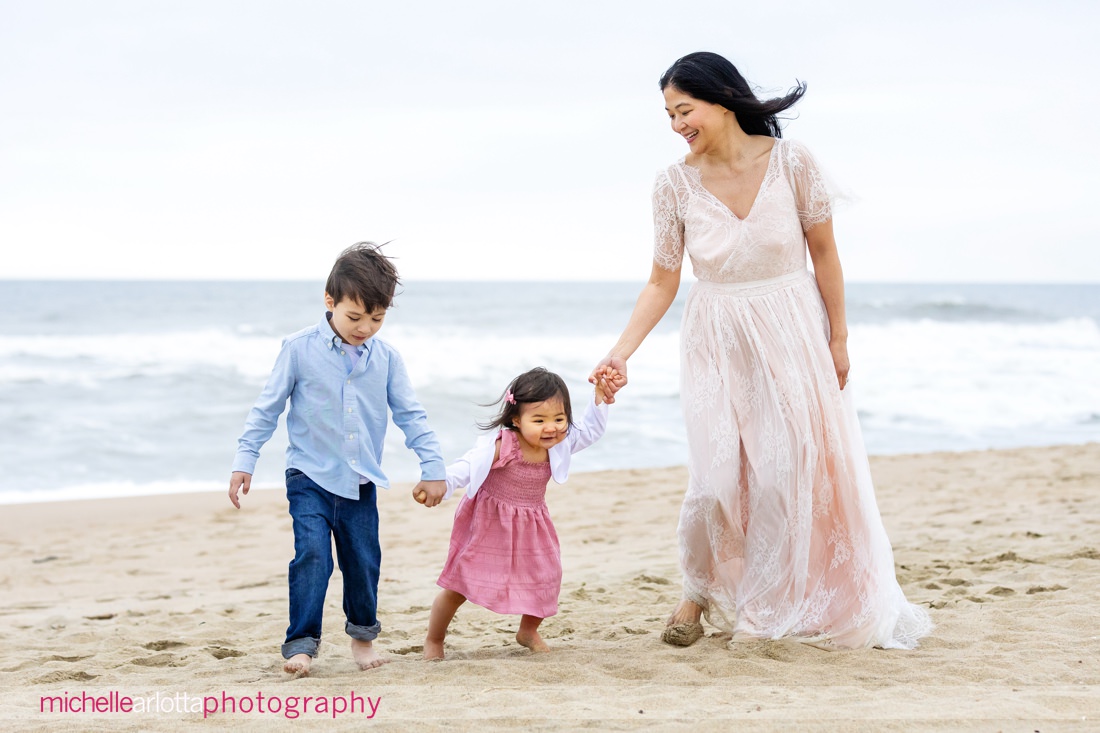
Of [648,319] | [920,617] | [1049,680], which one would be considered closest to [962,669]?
[1049,680]

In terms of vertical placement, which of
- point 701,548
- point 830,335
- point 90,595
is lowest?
point 90,595

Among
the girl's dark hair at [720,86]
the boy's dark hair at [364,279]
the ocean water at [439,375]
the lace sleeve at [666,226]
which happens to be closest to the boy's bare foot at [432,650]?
the boy's dark hair at [364,279]

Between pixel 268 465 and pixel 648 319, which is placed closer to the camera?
pixel 648 319

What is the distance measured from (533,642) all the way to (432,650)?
1.25ft

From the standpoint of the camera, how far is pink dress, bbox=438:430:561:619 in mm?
3721

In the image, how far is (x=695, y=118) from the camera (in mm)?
3648

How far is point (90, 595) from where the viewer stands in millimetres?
5738

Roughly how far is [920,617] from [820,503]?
2.07 ft

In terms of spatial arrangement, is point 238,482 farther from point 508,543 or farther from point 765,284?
point 765,284

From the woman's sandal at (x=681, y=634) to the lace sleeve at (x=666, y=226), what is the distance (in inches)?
53.0

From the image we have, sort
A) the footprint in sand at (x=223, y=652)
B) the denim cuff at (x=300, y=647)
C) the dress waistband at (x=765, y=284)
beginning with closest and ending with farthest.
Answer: the denim cuff at (x=300, y=647)
the dress waistband at (x=765, y=284)
the footprint in sand at (x=223, y=652)

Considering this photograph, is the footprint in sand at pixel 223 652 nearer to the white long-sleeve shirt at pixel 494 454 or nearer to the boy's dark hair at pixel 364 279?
the white long-sleeve shirt at pixel 494 454

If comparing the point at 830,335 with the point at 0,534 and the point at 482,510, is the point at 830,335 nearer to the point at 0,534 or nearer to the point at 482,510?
the point at 482,510

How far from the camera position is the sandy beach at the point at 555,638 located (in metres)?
2.99
